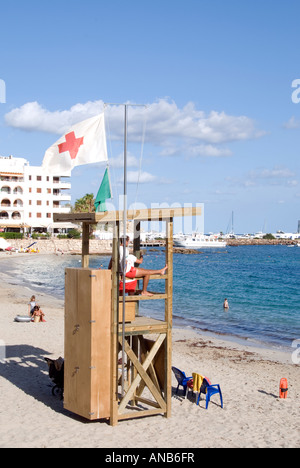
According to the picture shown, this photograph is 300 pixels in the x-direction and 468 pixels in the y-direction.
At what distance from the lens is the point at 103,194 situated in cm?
986

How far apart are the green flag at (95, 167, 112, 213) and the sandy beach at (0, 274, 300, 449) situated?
12.7 ft

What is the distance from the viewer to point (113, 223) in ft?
31.6

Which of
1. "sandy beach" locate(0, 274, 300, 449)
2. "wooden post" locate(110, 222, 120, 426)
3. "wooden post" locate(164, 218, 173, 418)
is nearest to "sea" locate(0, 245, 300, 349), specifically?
"wooden post" locate(164, 218, 173, 418)

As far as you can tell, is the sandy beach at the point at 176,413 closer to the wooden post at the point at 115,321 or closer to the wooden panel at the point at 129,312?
the wooden post at the point at 115,321

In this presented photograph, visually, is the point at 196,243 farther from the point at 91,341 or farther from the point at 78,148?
the point at 91,341

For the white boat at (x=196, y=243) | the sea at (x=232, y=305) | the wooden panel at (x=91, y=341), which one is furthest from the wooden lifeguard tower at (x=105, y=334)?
the white boat at (x=196, y=243)

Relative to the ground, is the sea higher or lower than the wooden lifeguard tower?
lower

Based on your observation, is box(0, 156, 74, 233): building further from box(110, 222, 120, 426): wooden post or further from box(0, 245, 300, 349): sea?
box(110, 222, 120, 426): wooden post

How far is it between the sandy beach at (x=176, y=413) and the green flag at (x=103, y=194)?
3.86m

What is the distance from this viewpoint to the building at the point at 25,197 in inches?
3947

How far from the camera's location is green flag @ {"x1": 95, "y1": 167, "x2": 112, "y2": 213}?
31.8 ft

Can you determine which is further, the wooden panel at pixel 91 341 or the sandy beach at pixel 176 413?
the wooden panel at pixel 91 341
